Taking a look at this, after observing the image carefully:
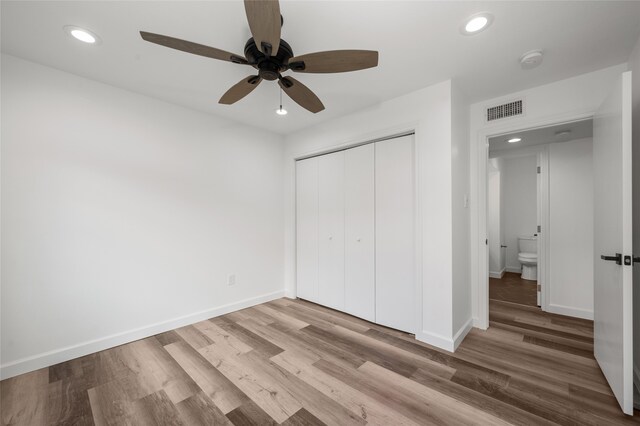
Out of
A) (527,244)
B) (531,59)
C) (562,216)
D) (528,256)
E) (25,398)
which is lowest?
(25,398)

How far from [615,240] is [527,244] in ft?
13.9

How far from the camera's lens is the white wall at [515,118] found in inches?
89.5

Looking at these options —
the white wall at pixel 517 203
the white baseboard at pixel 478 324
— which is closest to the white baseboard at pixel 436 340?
the white baseboard at pixel 478 324

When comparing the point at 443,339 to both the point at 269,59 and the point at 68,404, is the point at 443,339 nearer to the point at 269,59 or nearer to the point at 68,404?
the point at 269,59

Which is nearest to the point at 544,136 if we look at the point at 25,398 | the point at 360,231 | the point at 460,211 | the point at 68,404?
the point at 460,211

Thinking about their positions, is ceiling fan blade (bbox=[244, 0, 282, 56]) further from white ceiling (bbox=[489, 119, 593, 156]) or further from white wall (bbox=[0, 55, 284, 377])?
→ white ceiling (bbox=[489, 119, 593, 156])

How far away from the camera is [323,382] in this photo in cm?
195

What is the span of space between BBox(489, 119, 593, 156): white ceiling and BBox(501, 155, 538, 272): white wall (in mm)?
2059

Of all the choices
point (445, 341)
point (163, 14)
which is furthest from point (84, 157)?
point (445, 341)

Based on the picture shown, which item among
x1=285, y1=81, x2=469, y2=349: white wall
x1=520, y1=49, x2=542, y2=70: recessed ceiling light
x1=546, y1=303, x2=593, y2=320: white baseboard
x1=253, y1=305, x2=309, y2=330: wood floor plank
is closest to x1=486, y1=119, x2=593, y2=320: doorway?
x1=546, y1=303, x2=593, y2=320: white baseboard

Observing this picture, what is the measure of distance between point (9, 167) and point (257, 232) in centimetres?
239

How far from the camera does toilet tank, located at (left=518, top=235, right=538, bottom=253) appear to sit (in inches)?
203

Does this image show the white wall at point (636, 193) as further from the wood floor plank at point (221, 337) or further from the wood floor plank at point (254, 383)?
the wood floor plank at point (221, 337)

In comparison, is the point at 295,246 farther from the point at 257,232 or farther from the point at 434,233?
the point at 434,233
